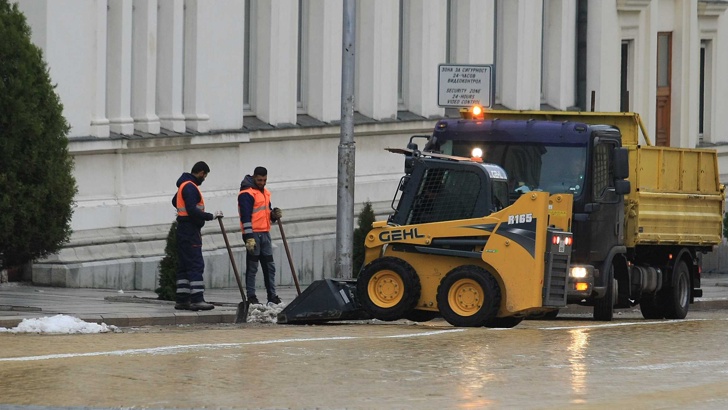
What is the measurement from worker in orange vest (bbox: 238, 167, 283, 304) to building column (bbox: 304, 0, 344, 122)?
8175 millimetres

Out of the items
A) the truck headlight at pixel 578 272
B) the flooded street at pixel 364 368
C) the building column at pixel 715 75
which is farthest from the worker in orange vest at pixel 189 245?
the building column at pixel 715 75

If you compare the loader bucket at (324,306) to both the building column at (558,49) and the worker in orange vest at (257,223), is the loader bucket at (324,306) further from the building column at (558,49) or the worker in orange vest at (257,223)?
the building column at (558,49)

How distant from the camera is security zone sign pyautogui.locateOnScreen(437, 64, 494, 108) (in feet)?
81.5

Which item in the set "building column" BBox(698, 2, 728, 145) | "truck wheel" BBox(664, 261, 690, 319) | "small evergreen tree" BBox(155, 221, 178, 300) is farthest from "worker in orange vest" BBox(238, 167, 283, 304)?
"building column" BBox(698, 2, 728, 145)

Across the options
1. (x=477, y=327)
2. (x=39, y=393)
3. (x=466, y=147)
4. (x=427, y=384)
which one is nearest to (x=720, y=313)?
(x=466, y=147)

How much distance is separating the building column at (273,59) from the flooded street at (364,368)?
33.6 feet

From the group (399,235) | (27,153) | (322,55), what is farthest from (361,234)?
(27,153)

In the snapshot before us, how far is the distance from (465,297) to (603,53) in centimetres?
1886

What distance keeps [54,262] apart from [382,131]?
29.2 ft

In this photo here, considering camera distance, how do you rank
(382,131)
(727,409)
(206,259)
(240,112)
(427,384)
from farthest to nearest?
(382,131), (240,112), (206,259), (427,384), (727,409)

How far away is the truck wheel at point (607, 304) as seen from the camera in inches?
854

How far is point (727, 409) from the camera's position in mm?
12492

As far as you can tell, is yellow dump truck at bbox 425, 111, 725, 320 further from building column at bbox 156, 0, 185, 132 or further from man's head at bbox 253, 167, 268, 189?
building column at bbox 156, 0, 185, 132

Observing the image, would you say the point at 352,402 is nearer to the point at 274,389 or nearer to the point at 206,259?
the point at 274,389
